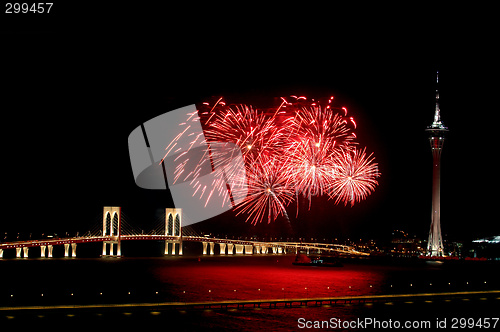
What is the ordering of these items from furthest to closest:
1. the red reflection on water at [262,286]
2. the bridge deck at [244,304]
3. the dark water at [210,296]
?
the red reflection on water at [262,286] → the bridge deck at [244,304] → the dark water at [210,296]

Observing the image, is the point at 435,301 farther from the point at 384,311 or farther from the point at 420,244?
the point at 420,244

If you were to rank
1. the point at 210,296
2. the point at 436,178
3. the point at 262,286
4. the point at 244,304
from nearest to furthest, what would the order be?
the point at 244,304
the point at 210,296
the point at 262,286
the point at 436,178

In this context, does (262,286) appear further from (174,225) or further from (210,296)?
(174,225)

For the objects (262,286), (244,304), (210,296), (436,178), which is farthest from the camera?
(436,178)

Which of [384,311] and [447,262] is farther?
[447,262]

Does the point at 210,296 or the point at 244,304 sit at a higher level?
the point at 244,304

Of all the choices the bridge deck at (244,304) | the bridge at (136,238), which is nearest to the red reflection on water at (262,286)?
the bridge deck at (244,304)

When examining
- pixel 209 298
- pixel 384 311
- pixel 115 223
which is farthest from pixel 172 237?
pixel 384 311

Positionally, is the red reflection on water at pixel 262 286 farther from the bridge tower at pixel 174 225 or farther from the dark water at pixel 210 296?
the bridge tower at pixel 174 225

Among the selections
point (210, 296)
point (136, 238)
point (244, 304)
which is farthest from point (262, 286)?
point (136, 238)

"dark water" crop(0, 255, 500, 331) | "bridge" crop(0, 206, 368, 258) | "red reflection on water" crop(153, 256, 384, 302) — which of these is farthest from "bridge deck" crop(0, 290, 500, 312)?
"bridge" crop(0, 206, 368, 258)

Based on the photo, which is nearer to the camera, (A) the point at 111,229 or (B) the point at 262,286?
(B) the point at 262,286
